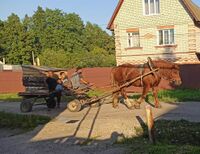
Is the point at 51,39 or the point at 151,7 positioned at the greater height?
the point at 151,7

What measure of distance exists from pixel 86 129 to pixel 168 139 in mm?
3201

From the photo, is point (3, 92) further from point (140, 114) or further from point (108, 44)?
point (108, 44)

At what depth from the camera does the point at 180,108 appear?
19422 mm

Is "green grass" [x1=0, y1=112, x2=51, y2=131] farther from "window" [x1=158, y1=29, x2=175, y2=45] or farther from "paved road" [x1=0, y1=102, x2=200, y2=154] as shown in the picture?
"window" [x1=158, y1=29, x2=175, y2=45]

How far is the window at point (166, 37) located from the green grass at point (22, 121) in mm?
22116

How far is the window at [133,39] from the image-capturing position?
40.8 meters

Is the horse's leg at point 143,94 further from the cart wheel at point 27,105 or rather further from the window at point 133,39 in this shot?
the window at point 133,39

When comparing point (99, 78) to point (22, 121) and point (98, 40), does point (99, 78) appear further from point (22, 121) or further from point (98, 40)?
point (98, 40)

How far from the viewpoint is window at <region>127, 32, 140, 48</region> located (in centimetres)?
4075

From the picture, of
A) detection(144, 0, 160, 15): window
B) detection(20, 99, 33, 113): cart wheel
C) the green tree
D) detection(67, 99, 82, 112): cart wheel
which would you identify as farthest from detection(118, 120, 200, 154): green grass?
the green tree

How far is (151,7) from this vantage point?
1580 inches

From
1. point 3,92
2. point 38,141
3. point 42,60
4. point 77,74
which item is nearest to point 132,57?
point 3,92

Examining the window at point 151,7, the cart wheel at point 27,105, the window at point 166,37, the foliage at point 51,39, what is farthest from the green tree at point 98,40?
the cart wheel at point 27,105

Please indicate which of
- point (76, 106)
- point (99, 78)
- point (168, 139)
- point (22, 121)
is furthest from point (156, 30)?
point (168, 139)
